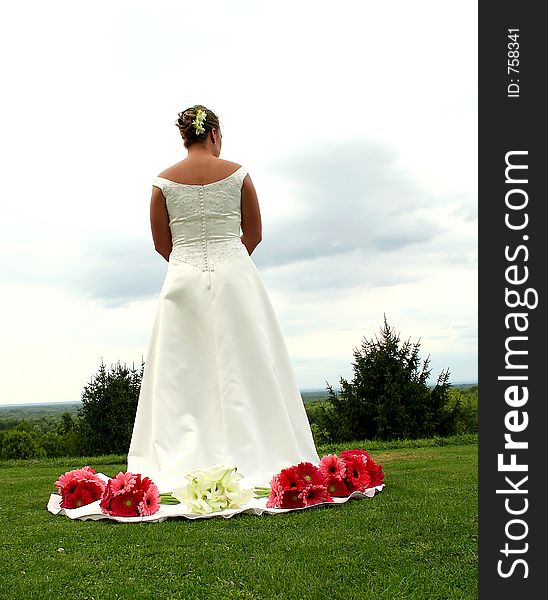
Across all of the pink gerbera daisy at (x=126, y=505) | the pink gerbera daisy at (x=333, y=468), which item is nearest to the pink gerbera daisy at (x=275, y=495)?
the pink gerbera daisy at (x=333, y=468)

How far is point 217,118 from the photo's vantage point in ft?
19.7

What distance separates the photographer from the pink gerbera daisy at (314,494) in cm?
461

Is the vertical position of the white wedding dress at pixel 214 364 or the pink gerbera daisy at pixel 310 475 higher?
the white wedding dress at pixel 214 364

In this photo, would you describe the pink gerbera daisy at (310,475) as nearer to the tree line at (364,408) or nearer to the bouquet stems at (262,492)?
the bouquet stems at (262,492)

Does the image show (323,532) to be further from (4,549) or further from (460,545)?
(4,549)

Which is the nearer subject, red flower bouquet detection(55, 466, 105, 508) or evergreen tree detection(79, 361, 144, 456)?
red flower bouquet detection(55, 466, 105, 508)

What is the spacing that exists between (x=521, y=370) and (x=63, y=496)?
3.37 m

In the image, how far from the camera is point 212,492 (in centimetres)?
465

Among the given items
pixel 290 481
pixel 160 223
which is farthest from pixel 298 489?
pixel 160 223

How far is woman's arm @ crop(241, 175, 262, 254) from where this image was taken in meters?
5.77

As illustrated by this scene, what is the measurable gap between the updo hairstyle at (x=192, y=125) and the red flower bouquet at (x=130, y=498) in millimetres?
2856

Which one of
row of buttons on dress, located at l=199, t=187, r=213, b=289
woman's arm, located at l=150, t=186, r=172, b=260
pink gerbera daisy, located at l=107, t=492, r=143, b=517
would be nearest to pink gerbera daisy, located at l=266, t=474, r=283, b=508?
pink gerbera daisy, located at l=107, t=492, r=143, b=517

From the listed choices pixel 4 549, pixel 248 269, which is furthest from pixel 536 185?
pixel 4 549

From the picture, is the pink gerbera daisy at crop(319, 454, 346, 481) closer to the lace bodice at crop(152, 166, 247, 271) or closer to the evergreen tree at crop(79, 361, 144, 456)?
the lace bodice at crop(152, 166, 247, 271)
